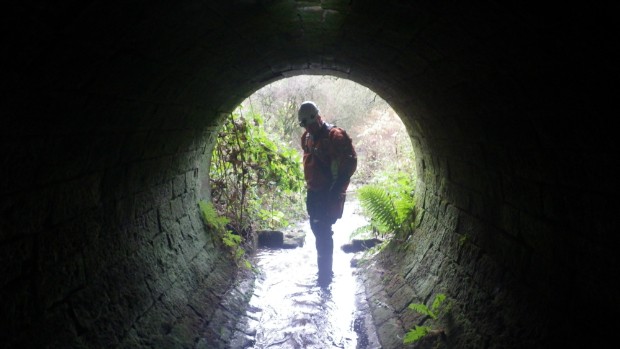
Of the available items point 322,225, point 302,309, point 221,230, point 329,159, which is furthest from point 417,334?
point 221,230

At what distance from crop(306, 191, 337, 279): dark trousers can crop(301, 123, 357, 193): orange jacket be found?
163 millimetres

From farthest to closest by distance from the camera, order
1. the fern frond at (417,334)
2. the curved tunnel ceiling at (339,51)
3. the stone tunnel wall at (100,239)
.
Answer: the fern frond at (417,334)
the stone tunnel wall at (100,239)
the curved tunnel ceiling at (339,51)

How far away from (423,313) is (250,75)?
3.20m

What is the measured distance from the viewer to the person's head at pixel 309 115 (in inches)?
255

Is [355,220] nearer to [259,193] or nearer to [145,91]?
[259,193]

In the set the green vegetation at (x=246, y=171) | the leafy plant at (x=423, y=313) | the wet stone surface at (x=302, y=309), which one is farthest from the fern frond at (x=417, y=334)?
the green vegetation at (x=246, y=171)

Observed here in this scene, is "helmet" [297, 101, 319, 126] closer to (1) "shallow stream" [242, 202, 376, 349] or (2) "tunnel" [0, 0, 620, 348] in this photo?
(2) "tunnel" [0, 0, 620, 348]

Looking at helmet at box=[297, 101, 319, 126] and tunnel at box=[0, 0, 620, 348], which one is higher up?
helmet at box=[297, 101, 319, 126]

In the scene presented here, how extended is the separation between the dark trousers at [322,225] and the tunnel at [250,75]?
7.19 feet

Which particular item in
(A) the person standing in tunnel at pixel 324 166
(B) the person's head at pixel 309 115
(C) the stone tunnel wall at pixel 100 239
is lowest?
(C) the stone tunnel wall at pixel 100 239

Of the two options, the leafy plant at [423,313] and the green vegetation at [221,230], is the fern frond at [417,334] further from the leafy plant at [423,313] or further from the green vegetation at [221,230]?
the green vegetation at [221,230]

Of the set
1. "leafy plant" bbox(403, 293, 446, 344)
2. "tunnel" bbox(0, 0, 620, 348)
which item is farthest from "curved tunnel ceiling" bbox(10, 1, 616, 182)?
"leafy plant" bbox(403, 293, 446, 344)

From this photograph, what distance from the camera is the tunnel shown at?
201 centimetres

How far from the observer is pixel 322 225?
6977 mm
